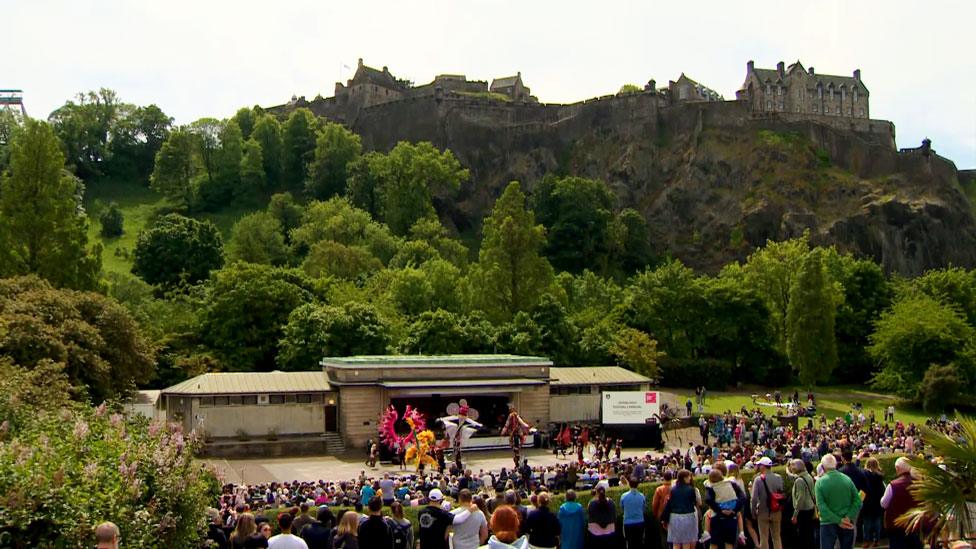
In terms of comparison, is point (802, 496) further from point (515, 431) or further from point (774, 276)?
point (774, 276)

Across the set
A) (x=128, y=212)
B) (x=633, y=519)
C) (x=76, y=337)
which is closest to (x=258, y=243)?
(x=128, y=212)

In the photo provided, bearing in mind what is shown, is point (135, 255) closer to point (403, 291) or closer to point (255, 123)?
point (403, 291)

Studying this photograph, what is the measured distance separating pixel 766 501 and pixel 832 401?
45.9 meters

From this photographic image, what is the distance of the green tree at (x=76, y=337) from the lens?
1287 inches

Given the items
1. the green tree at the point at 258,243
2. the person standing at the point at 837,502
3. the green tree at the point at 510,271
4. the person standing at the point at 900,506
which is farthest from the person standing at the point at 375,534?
the green tree at the point at 258,243

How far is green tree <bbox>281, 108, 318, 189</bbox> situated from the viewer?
105375 millimetres

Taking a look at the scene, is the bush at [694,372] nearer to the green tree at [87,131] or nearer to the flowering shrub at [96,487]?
the flowering shrub at [96,487]

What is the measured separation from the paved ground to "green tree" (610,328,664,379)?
14638 mm

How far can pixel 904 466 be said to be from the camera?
1173 centimetres

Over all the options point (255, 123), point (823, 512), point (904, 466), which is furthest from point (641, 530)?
point (255, 123)

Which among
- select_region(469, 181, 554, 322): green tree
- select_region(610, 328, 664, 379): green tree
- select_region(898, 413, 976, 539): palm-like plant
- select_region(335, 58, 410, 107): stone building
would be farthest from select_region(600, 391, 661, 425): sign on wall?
select_region(335, 58, 410, 107): stone building

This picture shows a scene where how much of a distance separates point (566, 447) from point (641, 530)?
24664 mm

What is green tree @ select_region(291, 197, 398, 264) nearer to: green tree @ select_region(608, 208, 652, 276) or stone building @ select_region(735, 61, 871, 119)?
green tree @ select_region(608, 208, 652, 276)

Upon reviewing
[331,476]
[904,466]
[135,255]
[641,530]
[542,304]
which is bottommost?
[331,476]
